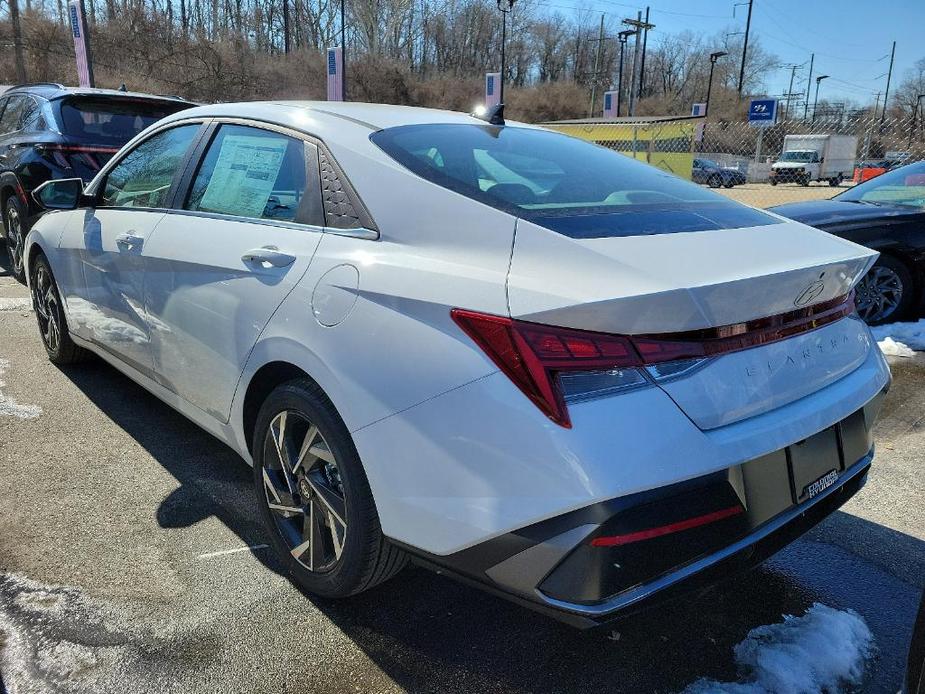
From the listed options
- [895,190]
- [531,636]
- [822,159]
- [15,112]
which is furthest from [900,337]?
[822,159]

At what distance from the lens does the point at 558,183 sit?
246 cm

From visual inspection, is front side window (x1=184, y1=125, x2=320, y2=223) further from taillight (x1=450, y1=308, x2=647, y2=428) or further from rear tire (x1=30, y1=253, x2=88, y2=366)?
rear tire (x1=30, y1=253, x2=88, y2=366)

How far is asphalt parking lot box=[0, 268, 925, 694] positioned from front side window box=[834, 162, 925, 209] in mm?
3953

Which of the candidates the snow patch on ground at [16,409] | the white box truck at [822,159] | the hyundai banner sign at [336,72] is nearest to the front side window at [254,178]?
the snow patch on ground at [16,409]

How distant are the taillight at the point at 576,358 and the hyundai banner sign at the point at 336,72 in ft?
73.0

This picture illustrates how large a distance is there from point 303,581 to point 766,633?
1.52 m

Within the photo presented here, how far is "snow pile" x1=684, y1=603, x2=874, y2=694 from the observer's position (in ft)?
6.62

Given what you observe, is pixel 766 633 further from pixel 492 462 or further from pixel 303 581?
pixel 303 581

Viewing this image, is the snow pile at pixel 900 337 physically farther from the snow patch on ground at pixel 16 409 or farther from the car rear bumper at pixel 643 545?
the snow patch on ground at pixel 16 409

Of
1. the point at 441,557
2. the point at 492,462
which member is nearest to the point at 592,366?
the point at 492,462

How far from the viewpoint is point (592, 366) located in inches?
62.3

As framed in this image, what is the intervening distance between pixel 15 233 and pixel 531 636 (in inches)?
265

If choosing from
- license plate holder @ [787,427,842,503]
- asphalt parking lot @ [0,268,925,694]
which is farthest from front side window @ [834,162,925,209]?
license plate holder @ [787,427,842,503]

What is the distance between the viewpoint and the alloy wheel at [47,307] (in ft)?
14.5
